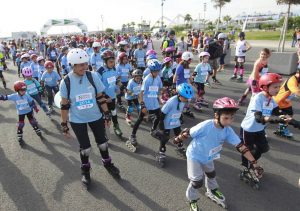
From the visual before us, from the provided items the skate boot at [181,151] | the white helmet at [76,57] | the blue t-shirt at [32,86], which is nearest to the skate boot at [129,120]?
the skate boot at [181,151]

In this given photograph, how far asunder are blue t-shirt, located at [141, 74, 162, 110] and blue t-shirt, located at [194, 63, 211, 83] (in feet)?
8.60

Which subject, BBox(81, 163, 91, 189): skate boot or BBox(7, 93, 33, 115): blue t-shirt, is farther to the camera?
BBox(7, 93, 33, 115): blue t-shirt

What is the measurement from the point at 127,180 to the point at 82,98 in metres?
1.73

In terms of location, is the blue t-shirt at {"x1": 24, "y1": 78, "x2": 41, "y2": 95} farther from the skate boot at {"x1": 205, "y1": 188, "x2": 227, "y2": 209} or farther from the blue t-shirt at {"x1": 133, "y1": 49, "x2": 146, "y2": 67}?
the skate boot at {"x1": 205, "y1": 188, "x2": 227, "y2": 209}

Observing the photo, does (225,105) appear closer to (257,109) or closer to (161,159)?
(257,109)

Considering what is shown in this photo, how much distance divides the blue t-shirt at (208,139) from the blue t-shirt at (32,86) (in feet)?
19.0

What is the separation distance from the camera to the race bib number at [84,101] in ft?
13.0

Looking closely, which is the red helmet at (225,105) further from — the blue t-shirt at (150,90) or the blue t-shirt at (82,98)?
the blue t-shirt at (150,90)

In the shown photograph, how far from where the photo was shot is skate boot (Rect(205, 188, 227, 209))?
3.78 meters

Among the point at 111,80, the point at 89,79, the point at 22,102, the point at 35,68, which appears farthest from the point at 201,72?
the point at 35,68

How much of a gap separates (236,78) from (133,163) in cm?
850

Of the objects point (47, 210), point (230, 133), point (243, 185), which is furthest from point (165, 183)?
point (47, 210)

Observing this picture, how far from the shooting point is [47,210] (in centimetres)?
384

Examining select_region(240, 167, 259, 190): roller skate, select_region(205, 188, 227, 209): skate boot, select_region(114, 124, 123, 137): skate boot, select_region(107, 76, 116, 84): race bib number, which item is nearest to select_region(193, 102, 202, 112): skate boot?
select_region(114, 124, 123, 137): skate boot
